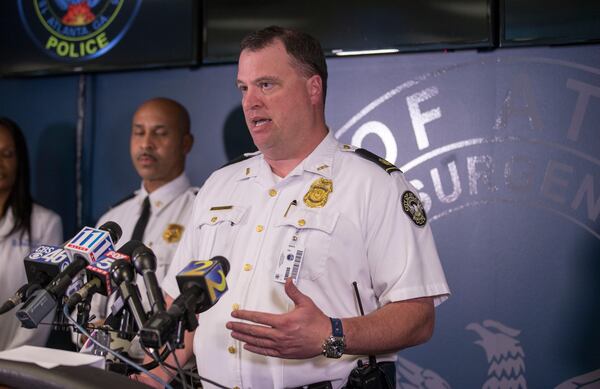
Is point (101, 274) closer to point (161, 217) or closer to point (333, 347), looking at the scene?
point (333, 347)

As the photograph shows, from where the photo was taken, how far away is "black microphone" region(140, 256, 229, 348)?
1256 mm

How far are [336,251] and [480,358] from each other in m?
1.35

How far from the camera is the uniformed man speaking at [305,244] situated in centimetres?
187

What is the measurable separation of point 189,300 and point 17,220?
251cm

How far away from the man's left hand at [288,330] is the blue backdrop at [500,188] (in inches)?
60.8

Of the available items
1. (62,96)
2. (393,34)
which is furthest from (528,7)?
(62,96)

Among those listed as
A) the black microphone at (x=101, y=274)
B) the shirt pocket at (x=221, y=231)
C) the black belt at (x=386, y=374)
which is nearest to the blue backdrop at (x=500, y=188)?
the black belt at (x=386, y=374)

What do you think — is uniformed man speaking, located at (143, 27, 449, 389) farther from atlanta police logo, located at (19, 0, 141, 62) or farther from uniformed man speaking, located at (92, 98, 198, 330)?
atlanta police logo, located at (19, 0, 141, 62)

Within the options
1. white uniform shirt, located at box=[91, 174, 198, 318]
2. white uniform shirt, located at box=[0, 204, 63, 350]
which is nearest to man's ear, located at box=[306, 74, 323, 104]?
white uniform shirt, located at box=[91, 174, 198, 318]

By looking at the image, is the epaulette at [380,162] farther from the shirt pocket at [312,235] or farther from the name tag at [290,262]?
the name tag at [290,262]

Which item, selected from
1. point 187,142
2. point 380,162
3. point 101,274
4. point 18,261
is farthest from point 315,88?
point 18,261

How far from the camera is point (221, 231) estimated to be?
84.1 inches

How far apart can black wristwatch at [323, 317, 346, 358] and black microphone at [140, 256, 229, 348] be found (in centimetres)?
38

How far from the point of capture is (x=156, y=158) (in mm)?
3498
